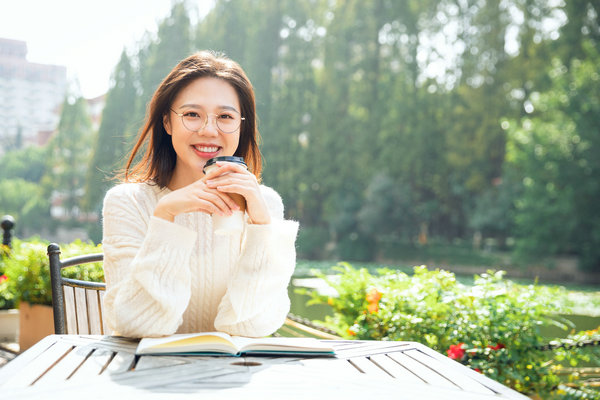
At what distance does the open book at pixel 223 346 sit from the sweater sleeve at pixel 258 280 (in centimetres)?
24

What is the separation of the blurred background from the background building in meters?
16.9

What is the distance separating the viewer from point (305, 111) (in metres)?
23.5

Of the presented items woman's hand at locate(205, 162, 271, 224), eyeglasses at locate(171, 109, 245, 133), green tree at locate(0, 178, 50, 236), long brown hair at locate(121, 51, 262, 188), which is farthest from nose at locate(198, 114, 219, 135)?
green tree at locate(0, 178, 50, 236)

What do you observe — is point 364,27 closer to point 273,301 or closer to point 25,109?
point 273,301

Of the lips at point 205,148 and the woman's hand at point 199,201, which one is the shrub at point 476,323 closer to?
the lips at point 205,148

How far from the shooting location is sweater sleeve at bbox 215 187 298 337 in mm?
1313

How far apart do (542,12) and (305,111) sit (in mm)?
9059

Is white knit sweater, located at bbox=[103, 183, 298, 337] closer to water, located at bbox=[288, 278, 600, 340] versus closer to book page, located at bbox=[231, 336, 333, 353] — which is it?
book page, located at bbox=[231, 336, 333, 353]

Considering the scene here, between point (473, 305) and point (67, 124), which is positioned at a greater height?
point (67, 124)

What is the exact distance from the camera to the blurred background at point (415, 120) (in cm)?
1683

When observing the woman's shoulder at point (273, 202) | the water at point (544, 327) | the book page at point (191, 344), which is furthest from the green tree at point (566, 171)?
the book page at point (191, 344)

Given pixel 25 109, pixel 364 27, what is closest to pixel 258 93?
pixel 364 27

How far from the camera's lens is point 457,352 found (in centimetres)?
229

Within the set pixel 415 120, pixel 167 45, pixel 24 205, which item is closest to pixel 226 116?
pixel 415 120
